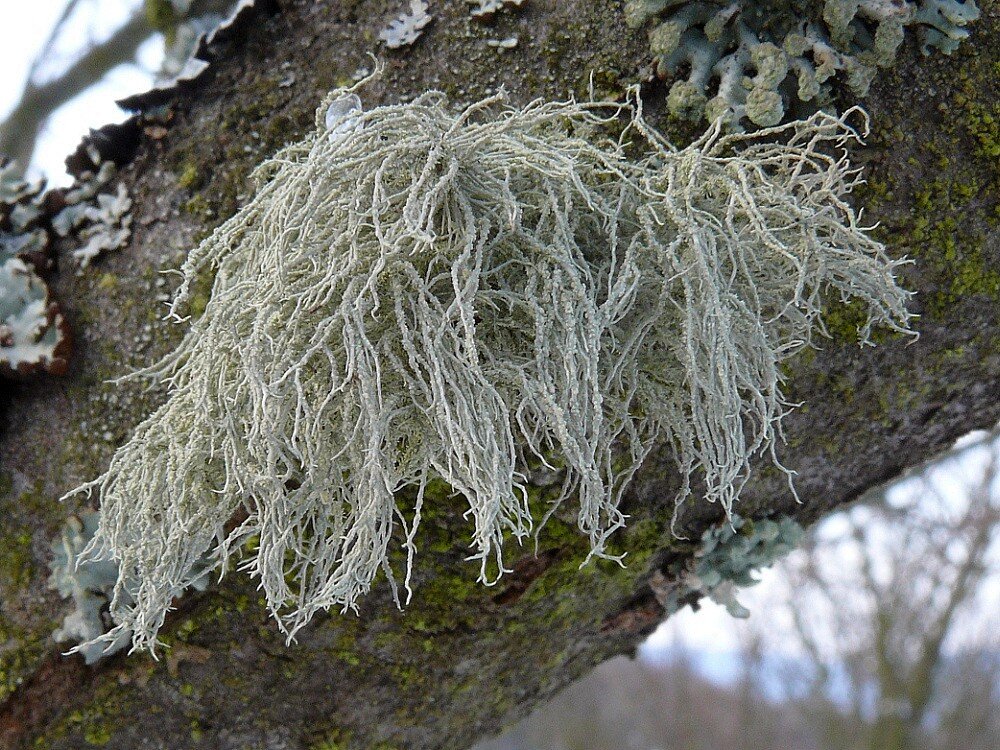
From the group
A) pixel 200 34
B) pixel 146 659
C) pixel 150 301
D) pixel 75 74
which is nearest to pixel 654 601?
pixel 146 659

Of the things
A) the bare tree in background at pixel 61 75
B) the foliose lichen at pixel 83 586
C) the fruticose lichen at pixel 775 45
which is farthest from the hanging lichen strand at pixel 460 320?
the bare tree in background at pixel 61 75

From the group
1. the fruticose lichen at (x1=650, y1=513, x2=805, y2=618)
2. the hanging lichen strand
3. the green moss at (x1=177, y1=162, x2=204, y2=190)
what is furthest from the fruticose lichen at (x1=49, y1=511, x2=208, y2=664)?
the fruticose lichen at (x1=650, y1=513, x2=805, y2=618)

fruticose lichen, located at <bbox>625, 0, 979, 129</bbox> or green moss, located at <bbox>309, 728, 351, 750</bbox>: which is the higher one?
fruticose lichen, located at <bbox>625, 0, 979, 129</bbox>

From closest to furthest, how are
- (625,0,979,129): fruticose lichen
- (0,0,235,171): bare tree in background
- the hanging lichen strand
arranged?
1. the hanging lichen strand
2. (625,0,979,129): fruticose lichen
3. (0,0,235,171): bare tree in background

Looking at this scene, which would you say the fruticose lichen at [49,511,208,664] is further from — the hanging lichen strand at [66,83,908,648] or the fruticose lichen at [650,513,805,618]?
the fruticose lichen at [650,513,805,618]

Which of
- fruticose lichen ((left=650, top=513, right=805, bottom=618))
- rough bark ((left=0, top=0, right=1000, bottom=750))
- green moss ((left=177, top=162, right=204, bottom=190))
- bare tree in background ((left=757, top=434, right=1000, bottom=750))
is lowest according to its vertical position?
bare tree in background ((left=757, top=434, right=1000, bottom=750))

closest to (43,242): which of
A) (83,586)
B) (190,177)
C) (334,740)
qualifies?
(190,177)

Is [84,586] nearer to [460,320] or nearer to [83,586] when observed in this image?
[83,586]

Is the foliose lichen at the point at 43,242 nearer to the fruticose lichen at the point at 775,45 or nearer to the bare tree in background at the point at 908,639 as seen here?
the fruticose lichen at the point at 775,45
